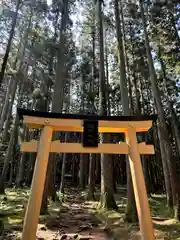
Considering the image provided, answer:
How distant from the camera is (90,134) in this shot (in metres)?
3.93

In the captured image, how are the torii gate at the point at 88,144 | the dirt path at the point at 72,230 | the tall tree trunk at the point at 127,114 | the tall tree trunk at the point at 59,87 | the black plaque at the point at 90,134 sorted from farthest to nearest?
the tall tree trunk at the point at 59,87 < the tall tree trunk at the point at 127,114 < the dirt path at the point at 72,230 < the black plaque at the point at 90,134 < the torii gate at the point at 88,144

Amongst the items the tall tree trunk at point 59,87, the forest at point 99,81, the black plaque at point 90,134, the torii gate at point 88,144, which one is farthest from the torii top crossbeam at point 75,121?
the tall tree trunk at point 59,87

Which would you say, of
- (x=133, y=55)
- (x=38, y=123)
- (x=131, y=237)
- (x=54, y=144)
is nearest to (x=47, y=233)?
(x=131, y=237)

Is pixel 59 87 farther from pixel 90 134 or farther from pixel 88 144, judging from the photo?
pixel 88 144

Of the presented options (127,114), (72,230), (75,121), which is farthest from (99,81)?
(72,230)

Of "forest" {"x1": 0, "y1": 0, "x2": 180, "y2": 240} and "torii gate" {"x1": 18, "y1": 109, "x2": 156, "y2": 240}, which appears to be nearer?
"torii gate" {"x1": 18, "y1": 109, "x2": 156, "y2": 240}

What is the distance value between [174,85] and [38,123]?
41.2ft

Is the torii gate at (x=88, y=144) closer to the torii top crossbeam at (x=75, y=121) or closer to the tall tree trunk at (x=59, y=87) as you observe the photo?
the torii top crossbeam at (x=75, y=121)

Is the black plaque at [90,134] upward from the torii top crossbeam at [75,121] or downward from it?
downward

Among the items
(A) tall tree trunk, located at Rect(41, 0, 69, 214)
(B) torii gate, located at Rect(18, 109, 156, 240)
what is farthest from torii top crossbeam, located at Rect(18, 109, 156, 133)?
(A) tall tree trunk, located at Rect(41, 0, 69, 214)

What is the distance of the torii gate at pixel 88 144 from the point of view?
11.3 feet

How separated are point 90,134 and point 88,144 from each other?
0.73ft

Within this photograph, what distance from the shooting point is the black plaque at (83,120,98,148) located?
3859 millimetres

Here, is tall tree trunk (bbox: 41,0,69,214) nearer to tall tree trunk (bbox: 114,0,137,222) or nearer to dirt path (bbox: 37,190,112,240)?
dirt path (bbox: 37,190,112,240)
